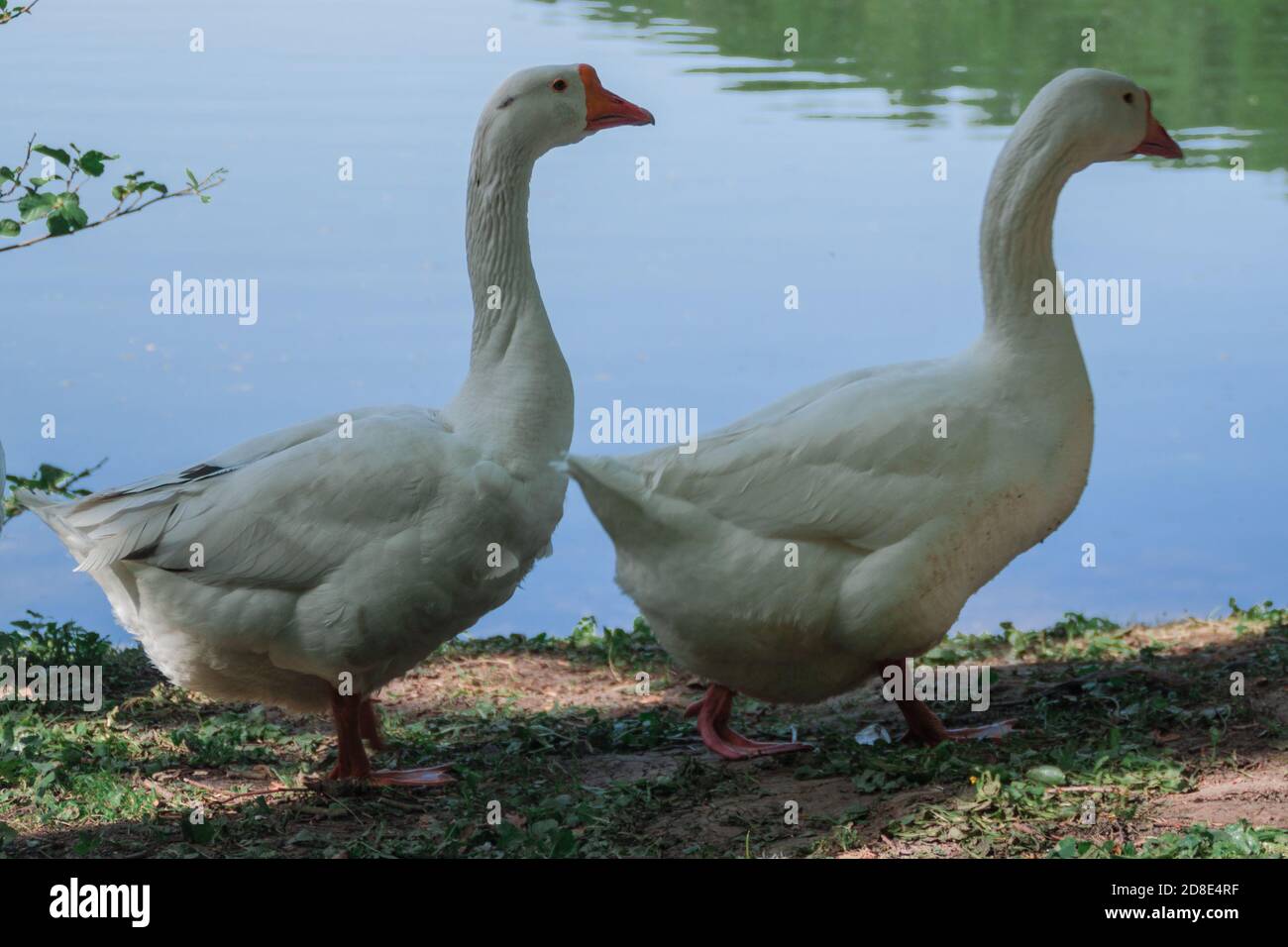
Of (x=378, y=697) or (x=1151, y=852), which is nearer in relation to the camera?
(x=1151, y=852)

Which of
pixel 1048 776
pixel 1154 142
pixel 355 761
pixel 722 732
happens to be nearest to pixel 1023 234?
pixel 1154 142

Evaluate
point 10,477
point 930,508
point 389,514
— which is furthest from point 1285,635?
point 10,477

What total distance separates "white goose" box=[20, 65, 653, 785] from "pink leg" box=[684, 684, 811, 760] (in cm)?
81

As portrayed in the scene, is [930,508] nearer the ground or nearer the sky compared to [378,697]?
nearer the sky

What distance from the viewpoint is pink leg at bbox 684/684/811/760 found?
4973 mm

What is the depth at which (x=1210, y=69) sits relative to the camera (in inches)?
600

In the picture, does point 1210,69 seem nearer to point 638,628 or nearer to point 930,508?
point 638,628

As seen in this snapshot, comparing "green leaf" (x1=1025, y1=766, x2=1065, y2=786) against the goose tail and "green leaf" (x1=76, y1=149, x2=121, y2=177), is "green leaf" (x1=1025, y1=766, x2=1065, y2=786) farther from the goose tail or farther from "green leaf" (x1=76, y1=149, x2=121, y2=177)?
"green leaf" (x1=76, y1=149, x2=121, y2=177)

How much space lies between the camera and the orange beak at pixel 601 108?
516 centimetres

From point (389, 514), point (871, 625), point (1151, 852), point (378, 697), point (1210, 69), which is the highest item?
point (1210, 69)

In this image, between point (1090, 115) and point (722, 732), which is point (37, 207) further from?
point (1090, 115)

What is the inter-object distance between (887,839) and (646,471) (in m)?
1.41

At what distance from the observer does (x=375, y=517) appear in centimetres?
470

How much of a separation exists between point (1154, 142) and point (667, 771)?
285 cm
